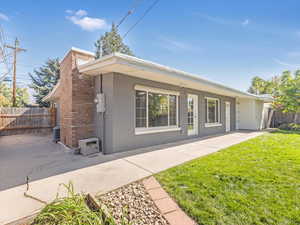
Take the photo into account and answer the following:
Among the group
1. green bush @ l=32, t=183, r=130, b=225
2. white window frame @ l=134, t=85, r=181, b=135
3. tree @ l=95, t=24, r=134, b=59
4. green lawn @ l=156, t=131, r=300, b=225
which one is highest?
tree @ l=95, t=24, r=134, b=59

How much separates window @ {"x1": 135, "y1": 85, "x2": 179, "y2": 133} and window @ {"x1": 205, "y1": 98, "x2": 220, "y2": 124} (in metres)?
2.90

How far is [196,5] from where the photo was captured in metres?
5.74

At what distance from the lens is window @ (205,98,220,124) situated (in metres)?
8.92

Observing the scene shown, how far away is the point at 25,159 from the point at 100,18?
6429 millimetres

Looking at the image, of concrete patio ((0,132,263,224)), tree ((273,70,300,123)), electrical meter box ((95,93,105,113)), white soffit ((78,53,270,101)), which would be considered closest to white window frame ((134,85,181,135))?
white soffit ((78,53,270,101))

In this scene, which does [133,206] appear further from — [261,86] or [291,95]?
[261,86]

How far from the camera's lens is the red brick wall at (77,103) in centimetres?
529

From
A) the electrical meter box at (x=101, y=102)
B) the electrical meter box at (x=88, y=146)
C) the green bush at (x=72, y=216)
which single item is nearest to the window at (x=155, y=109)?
the electrical meter box at (x=101, y=102)

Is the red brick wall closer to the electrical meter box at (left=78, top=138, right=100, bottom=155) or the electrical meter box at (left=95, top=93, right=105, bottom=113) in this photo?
the electrical meter box at (left=78, top=138, right=100, bottom=155)

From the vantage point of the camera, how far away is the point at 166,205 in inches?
85.4

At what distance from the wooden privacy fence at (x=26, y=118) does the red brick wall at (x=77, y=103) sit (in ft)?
24.1

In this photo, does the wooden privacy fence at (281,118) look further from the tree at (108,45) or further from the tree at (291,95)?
the tree at (108,45)

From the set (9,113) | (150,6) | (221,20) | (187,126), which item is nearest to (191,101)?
(187,126)

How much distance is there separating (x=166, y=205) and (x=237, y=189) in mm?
1326
